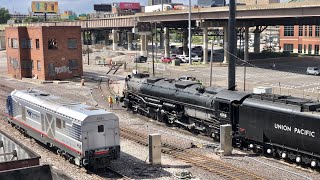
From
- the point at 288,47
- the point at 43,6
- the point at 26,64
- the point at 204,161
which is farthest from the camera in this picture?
the point at 43,6

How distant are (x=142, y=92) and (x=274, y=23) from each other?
62231 millimetres

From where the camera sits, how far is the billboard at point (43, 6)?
185750 millimetres

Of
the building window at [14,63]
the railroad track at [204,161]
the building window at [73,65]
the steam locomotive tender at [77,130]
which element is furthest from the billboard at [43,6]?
the steam locomotive tender at [77,130]

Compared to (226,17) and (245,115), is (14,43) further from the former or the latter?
(245,115)

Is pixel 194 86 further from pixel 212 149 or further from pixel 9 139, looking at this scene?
pixel 9 139

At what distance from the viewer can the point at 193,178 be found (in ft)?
71.1

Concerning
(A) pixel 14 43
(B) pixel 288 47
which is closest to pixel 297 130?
(A) pixel 14 43

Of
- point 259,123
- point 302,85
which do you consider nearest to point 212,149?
point 259,123

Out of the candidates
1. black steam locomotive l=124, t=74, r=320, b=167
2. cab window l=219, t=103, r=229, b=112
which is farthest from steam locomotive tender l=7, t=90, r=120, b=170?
black steam locomotive l=124, t=74, r=320, b=167

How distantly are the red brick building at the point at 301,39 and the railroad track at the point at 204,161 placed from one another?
305 ft

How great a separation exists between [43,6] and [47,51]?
13460cm

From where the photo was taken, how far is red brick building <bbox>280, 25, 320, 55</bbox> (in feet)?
367

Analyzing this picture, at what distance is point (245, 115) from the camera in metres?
25.9

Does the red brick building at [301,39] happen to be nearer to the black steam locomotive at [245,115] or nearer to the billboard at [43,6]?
the black steam locomotive at [245,115]
